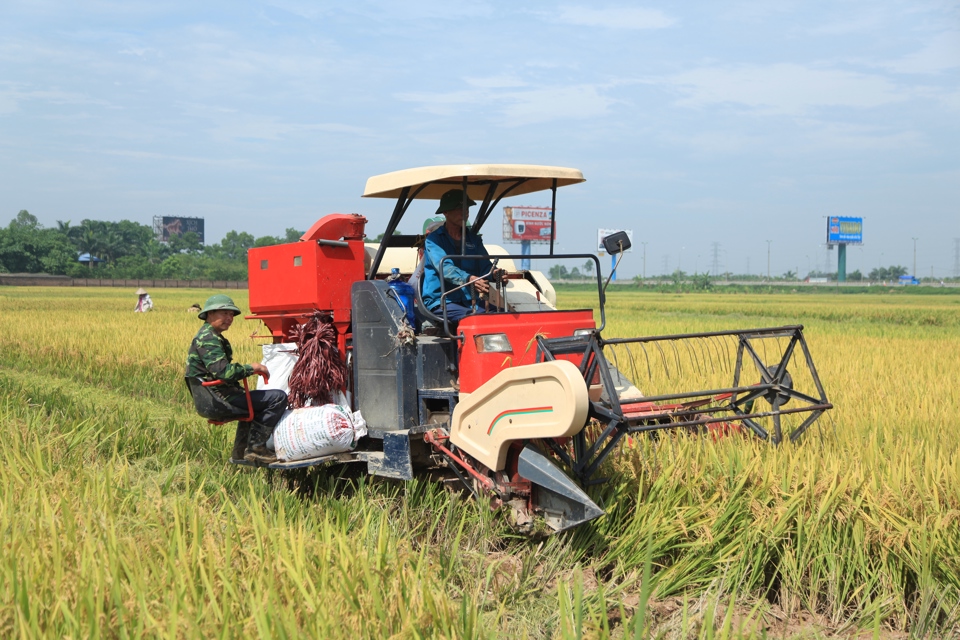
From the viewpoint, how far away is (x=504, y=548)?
537 centimetres

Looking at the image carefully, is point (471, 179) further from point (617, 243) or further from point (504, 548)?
point (504, 548)

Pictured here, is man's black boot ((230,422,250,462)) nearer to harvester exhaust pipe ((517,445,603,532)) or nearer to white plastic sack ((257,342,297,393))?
white plastic sack ((257,342,297,393))

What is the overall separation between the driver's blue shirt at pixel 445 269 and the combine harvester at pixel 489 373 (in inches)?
4.8

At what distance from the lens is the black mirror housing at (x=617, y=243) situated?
5691 millimetres

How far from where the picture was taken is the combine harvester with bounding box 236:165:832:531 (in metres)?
4.85

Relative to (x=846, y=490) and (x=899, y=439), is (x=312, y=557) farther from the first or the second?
(x=899, y=439)

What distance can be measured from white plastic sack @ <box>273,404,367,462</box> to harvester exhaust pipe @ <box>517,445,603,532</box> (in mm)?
1680

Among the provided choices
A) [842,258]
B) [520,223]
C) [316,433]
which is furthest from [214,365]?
[842,258]

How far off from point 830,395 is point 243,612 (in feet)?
22.8

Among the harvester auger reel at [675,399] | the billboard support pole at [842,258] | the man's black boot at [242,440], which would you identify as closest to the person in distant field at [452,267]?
the harvester auger reel at [675,399]

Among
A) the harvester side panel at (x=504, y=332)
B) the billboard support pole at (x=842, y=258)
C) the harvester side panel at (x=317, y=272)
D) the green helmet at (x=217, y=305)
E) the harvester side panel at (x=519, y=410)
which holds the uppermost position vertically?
the billboard support pole at (x=842, y=258)

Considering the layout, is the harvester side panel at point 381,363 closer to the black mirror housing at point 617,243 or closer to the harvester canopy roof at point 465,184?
the harvester canopy roof at point 465,184

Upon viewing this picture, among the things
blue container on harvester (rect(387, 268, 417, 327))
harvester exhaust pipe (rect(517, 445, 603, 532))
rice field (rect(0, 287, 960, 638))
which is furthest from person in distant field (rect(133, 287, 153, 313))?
harvester exhaust pipe (rect(517, 445, 603, 532))

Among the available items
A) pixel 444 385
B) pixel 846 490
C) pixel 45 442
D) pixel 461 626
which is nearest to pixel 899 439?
pixel 846 490
